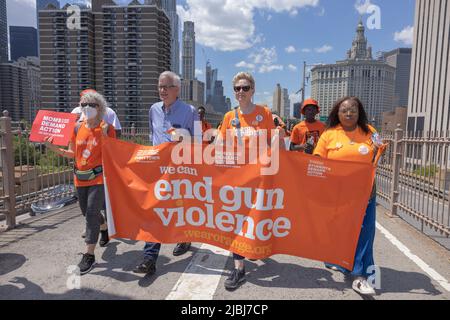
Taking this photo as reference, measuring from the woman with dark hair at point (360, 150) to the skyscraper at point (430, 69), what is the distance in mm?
90447

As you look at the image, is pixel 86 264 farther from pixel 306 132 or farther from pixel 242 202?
pixel 306 132

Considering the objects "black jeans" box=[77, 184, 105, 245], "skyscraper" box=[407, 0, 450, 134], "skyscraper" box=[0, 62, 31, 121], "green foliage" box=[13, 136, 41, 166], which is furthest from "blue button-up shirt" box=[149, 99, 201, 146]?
"skyscraper" box=[0, 62, 31, 121]

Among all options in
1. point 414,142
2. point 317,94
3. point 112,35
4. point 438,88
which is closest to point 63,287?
point 414,142

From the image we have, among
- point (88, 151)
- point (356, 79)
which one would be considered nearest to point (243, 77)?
point (88, 151)

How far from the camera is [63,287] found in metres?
3.32

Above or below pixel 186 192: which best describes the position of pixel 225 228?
below

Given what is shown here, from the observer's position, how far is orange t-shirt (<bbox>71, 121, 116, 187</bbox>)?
376 centimetres

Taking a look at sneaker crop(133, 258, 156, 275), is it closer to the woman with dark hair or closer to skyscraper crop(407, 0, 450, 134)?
the woman with dark hair

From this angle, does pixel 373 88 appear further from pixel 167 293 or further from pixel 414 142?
pixel 167 293

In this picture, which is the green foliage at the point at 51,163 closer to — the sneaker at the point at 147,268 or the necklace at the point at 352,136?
the sneaker at the point at 147,268

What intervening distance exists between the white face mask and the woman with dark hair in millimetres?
2708

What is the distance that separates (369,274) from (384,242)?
1.79m

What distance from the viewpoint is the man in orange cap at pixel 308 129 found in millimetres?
5639
